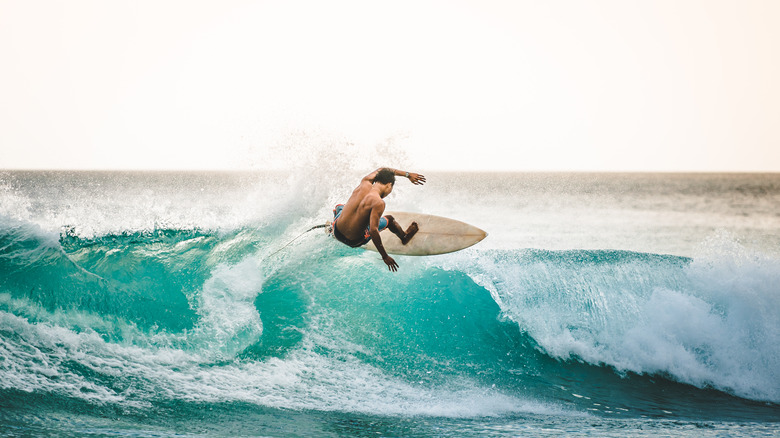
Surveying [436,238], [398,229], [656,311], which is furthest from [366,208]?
[656,311]

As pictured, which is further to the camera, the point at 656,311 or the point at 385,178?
the point at 656,311

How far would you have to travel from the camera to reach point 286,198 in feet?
29.2

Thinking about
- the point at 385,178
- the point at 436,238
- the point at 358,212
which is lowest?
the point at 436,238

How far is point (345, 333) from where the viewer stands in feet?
21.1

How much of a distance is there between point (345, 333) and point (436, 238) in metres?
1.70

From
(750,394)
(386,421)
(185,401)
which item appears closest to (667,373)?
(750,394)

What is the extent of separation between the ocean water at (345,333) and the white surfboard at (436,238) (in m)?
0.84

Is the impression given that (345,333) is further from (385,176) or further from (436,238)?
(385,176)

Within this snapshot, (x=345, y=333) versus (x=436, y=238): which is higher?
(x=436, y=238)

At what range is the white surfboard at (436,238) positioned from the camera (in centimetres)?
681

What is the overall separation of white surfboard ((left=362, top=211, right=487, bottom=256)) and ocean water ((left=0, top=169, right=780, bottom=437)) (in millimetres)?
844

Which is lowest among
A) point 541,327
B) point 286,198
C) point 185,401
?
point 185,401

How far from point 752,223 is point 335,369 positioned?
1036 inches

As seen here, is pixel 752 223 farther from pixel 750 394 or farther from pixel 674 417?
pixel 674 417
